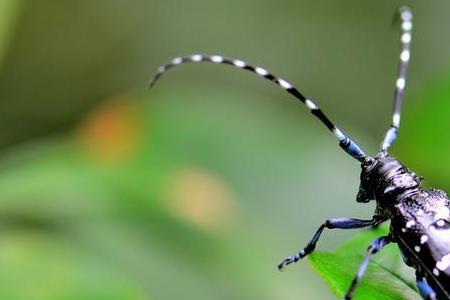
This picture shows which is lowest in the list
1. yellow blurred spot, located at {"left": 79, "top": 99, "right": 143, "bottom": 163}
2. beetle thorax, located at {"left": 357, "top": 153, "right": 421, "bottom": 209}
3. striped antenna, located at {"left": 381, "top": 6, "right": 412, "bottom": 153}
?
beetle thorax, located at {"left": 357, "top": 153, "right": 421, "bottom": 209}

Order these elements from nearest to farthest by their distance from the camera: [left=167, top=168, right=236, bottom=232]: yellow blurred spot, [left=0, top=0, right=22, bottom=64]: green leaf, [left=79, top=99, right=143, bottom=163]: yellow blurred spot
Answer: [left=167, top=168, right=236, bottom=232]: yellow blurred spot, [left=79, top=99, right=143, bottom=163]: yellow blurred spot, [left=0, top=0, right=22, bottom=64]: green leaf

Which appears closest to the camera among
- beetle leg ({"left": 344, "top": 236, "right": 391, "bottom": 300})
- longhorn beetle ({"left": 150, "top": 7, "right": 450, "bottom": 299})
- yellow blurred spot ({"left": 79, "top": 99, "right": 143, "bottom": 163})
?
beetle leg ({"left": 344, "top": 236, "right": 391, "bottom": 300})

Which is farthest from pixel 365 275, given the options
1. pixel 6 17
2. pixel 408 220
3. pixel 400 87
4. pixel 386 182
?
pixel 6 17

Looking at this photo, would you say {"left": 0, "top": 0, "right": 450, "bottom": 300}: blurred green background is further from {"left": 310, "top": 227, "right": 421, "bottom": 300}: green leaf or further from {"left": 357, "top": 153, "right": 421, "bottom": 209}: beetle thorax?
{"left": 357, "top": 153, "right": 421, "bottom": 209}: beetle thorax

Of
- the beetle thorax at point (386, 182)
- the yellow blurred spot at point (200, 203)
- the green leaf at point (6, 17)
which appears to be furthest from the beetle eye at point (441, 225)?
the green leaf at point (6, 17)

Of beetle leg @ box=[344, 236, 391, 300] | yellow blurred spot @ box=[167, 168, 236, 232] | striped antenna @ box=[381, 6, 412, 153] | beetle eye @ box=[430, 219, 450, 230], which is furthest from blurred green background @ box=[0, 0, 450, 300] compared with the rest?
beetle eye @ box=[430, 219, 450, 230]

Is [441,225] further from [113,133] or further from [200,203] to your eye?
[113,133]
